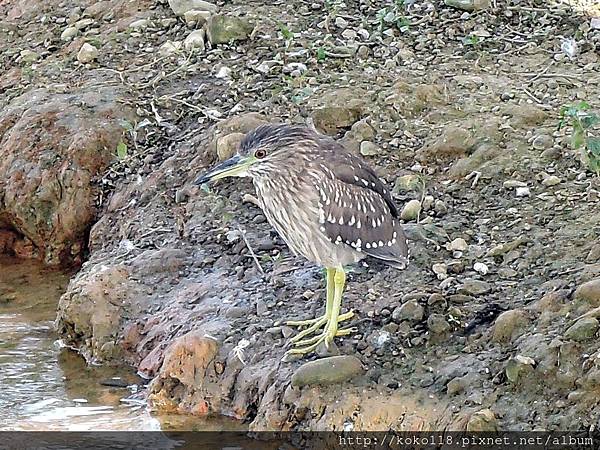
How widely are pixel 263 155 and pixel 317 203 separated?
37 cm

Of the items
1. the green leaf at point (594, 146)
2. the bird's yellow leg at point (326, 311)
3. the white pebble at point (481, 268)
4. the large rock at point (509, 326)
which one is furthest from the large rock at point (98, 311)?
the green leaf at point (594, 146)

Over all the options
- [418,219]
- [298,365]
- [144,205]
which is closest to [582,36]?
[418,219]

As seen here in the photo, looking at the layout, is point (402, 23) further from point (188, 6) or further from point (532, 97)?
point (188, 6)

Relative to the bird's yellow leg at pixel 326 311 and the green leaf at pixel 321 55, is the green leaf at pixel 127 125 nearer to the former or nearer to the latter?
the green leaf at pixel 321 55

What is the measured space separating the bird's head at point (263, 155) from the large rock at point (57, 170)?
2755mm

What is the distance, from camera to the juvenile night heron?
5566 mm

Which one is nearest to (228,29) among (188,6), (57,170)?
(188,6)

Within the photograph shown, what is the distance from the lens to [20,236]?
8.52 metres

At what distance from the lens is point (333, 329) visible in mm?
5629

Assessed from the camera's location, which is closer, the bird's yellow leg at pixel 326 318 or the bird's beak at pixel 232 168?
the bird's beak at pixel 232 168

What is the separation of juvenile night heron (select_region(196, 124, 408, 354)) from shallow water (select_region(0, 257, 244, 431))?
880 mm

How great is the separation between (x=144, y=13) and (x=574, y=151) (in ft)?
14.3

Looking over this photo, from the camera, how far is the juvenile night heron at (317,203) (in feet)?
18.3

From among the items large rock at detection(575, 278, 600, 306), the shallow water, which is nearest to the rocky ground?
large rock at detection(575, 278, 600, 306)
